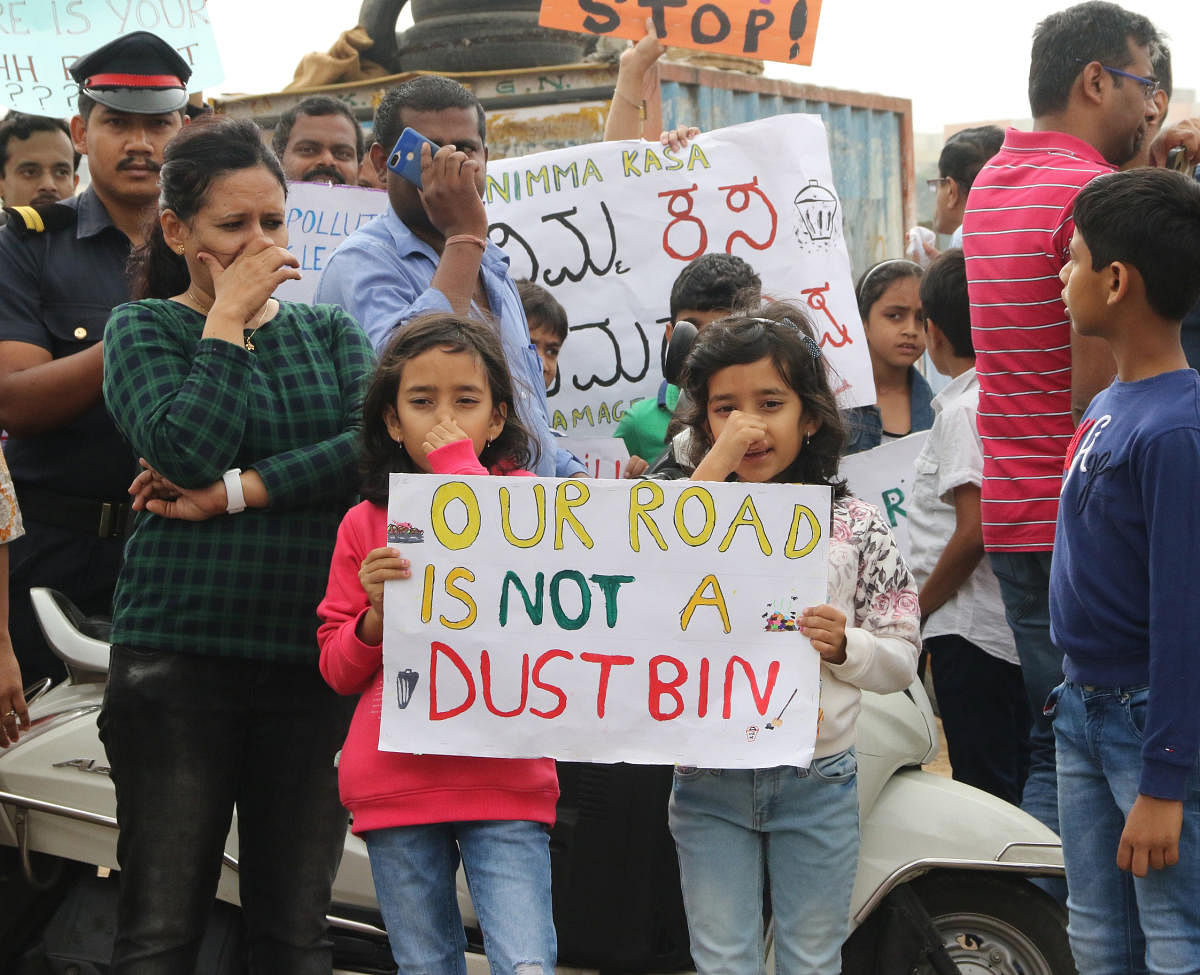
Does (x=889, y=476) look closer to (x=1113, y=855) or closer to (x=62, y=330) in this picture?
(x=1113, y=855)

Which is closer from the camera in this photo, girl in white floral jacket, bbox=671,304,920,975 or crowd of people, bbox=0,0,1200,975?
crowd of people, bbox=0,0,1200,975

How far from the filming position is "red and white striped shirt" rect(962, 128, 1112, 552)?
329 centimetres

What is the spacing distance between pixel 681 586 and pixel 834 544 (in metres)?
0.34

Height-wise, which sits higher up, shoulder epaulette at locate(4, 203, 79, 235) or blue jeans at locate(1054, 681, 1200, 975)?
shoulder epaulette at locate(4, 203, 79, 235)

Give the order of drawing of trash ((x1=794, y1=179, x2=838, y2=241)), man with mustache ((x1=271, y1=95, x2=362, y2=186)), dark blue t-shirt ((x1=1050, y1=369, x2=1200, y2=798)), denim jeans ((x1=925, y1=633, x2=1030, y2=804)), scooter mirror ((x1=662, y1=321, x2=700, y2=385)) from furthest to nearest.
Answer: man with mustache ((x1=271, y1=95, x2=362, y2=186)) < drawing of trash ((x1=794, y1=179, x2=838, y2=241)) < denim jeans ((x1=925, y1=633, x2=1030, y2=804)) < scooter mirror ((x1=662, y1=321, x2=700, y2=385)) < dark blue t-shirt ((x1=1050, y1=369, x2=1200, y2=798))

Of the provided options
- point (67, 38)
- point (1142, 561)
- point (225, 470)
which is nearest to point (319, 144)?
point (67, 38)

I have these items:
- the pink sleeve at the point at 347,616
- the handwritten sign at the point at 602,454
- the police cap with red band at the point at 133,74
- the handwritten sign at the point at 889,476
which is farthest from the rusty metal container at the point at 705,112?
the pink sleeve at the point at 347,616

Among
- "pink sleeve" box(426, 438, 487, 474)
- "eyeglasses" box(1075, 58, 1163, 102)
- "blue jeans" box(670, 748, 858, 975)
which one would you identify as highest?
"eyeglasses" box(1075, 58, 1163, 102)

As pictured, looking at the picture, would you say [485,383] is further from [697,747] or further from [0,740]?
[0,740]

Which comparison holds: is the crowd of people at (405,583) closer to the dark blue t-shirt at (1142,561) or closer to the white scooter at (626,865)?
the dark blue t-shirt at (1142,561)

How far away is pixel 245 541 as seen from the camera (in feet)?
8.68

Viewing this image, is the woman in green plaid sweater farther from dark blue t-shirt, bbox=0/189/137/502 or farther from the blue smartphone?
dark blue t-shirt, bbox=0/189/137/502

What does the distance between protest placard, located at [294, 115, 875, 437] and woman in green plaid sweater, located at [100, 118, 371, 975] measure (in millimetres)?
1987

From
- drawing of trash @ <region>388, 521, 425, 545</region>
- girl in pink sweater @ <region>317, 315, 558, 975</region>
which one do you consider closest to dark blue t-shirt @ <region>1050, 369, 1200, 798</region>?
girl in pink sweater @ <region>317, 315, 558, 975</region>
